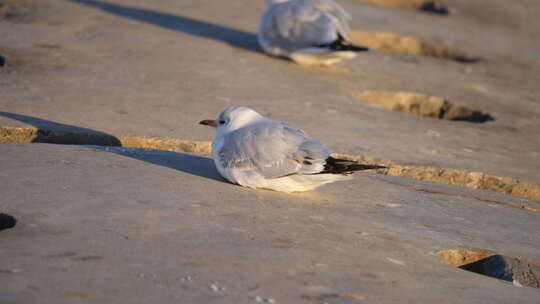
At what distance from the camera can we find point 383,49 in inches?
342

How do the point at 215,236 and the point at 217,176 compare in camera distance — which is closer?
the point at 215,236

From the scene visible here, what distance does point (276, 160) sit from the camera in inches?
149

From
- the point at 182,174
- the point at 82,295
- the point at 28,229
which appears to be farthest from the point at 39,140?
the point at 82,295

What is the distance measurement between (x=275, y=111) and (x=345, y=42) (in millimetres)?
1536

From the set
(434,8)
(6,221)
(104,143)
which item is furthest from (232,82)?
(434,8)

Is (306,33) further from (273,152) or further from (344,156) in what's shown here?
(273,152)

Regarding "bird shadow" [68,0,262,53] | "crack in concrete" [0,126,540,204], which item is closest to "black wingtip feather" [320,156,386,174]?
"crack in concrete" [0,126,540,204]

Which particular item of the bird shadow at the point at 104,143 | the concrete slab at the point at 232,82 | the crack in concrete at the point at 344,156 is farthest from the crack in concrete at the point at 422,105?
the bird shadow at the point at 104,143

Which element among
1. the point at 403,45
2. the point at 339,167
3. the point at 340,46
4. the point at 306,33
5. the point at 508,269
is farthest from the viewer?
the point at 403,45

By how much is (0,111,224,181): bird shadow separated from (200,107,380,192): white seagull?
0.99ft

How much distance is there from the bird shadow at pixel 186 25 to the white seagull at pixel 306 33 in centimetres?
29

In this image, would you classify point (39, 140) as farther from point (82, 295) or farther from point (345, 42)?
point (345, 42)

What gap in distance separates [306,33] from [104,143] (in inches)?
114

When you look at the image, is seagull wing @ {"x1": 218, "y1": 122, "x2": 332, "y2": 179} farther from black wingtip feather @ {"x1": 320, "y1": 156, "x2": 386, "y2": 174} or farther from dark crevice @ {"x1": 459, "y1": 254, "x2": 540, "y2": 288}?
dark crevice @ {"x1": 459, "y1": 254, "x2": 540, "y2": 288}
